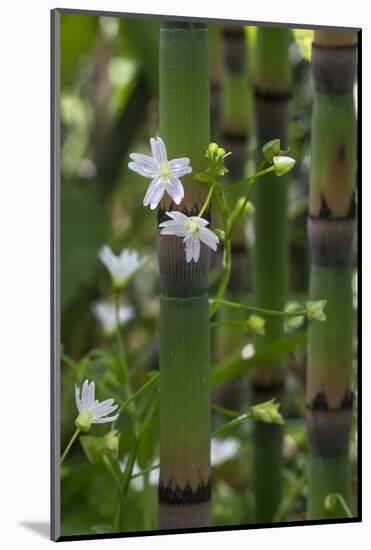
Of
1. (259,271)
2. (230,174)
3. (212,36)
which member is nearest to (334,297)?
(259,271)

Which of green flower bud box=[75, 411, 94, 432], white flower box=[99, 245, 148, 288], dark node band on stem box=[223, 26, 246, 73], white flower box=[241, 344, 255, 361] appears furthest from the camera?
dark node band on stem box=[223, 26, 246, 73]

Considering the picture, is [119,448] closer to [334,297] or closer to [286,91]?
[334,297]

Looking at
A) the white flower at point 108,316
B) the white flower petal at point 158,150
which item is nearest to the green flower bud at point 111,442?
the white flower petal at point 158,150

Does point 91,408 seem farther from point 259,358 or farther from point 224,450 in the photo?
point 224,450

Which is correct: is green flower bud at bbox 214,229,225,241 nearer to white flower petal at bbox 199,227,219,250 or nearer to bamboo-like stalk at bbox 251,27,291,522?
white flower petal at bbox 199,227,219,250

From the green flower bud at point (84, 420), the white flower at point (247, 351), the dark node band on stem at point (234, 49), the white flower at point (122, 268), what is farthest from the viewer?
the dark node band on stem at point (234, 49)

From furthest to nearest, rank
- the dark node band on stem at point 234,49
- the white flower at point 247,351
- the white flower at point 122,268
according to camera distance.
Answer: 1. the dark node band on stem at point 234,49
2. the white flower at point 247,351
3. the white flower at point 122,268

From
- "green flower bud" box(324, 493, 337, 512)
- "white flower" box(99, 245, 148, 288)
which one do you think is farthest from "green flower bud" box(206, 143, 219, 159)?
"green flower bud" box(324, 493, 337, 512)

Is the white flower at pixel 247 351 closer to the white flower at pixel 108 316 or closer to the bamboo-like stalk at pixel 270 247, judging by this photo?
the bamboo-like stalk at pixel 270 247
